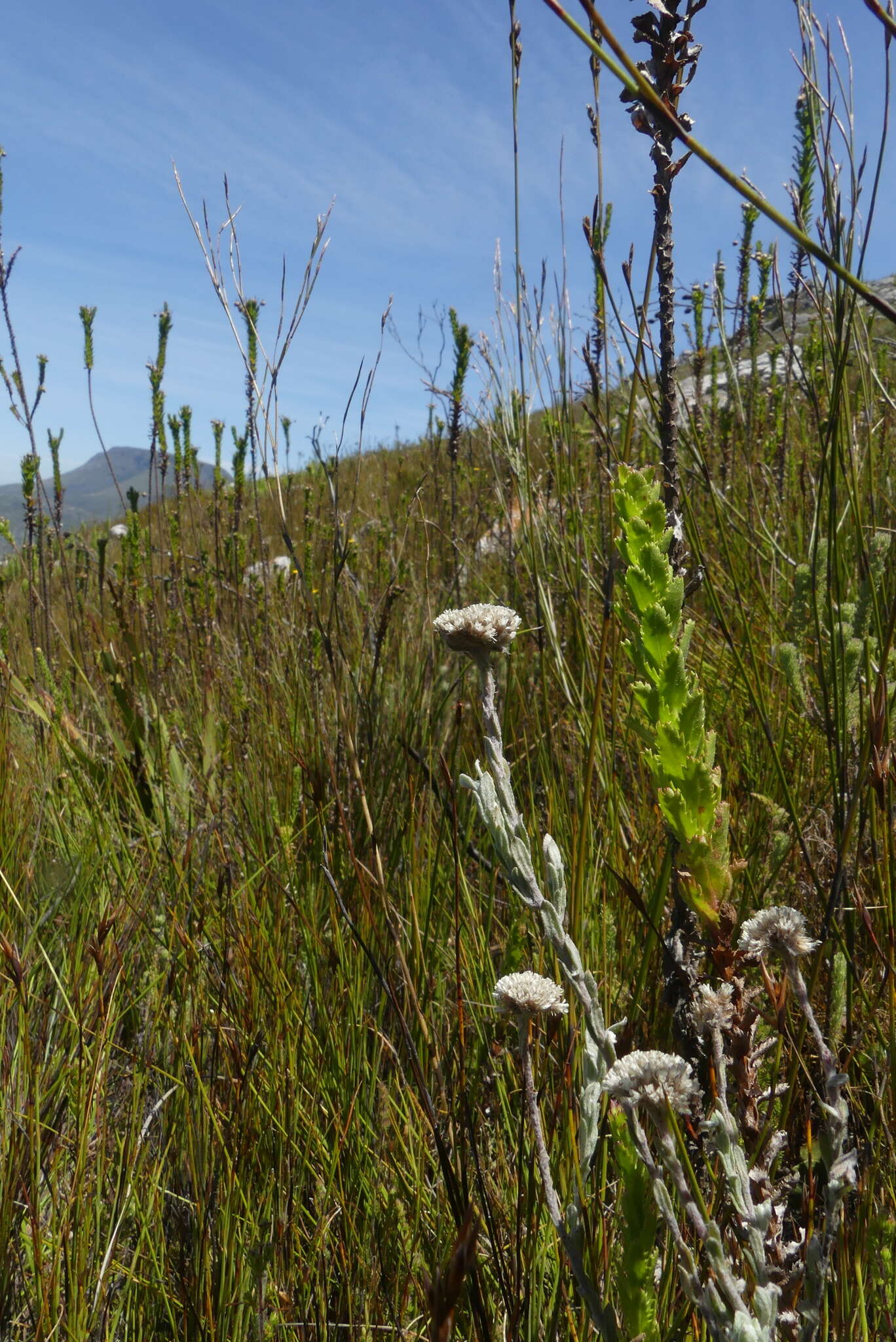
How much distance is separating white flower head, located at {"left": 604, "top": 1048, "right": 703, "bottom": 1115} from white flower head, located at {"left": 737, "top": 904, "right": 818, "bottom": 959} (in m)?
0.13

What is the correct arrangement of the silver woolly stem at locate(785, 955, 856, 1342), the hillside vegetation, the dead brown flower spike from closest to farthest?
the dead brown flower spike → the silver woolly stem at locate(785, 955, 856, 1342) → the hillside vegetation

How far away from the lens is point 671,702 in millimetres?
714

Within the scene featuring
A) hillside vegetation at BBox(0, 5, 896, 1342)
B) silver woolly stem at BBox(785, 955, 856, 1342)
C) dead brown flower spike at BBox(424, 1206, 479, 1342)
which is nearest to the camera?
dead brown flower spike at BBox(424, 1206, 479, 1342)

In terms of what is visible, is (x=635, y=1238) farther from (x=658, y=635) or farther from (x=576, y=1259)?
(x=658, y=635)

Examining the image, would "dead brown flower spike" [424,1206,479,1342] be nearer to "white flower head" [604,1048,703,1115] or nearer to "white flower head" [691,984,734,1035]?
"white flower head" [604,1048,703,1115]

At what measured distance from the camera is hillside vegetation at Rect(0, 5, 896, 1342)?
28.9 inches

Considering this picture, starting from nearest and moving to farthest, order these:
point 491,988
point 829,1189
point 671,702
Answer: point 829,1189 → point 671,702 → point 491,988

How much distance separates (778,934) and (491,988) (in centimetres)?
76

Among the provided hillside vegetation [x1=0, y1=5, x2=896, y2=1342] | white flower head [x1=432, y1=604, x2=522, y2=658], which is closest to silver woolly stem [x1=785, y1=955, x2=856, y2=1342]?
hillside vegetation [x1=0, y1=5, x2=896, y2=1342]

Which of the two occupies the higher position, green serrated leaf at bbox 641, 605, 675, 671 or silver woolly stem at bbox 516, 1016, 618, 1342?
green serrated leaf at bbox 641, 605, 675, 671

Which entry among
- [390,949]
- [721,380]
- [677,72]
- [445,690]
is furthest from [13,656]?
[721,380]

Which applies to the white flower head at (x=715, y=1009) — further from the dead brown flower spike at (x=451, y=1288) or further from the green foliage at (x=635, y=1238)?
the dead brown flower spike at (x=451, y=1288)

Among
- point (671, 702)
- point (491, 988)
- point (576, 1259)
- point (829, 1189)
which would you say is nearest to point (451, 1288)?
point (576, 1259)

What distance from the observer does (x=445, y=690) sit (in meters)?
2.25
